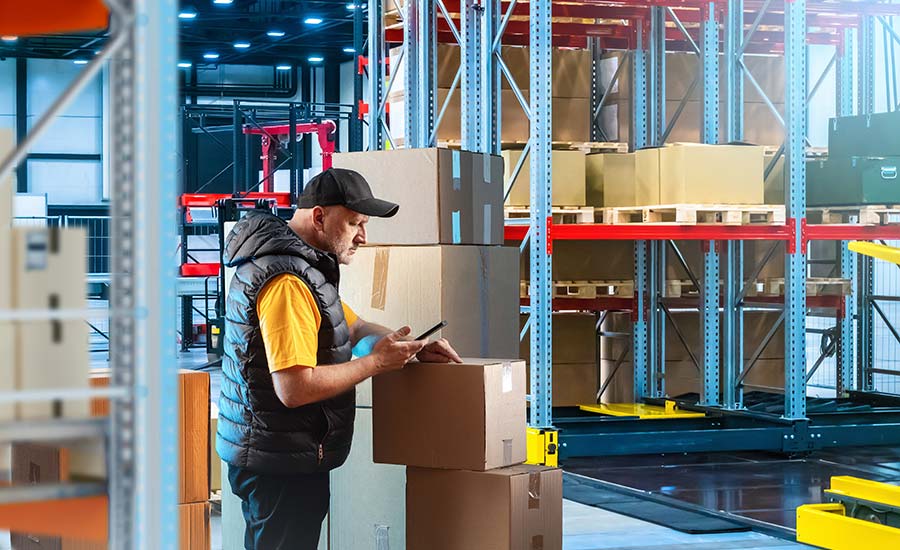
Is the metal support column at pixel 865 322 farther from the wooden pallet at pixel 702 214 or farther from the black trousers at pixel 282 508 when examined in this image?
the black trousers at pixel 282 508

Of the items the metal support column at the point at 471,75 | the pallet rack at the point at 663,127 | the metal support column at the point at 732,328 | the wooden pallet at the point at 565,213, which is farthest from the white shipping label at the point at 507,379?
the metal support column at the point at 732,328

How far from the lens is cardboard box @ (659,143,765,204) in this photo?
1021 centimetres

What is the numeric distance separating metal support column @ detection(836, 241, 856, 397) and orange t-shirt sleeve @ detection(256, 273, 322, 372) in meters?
9.77

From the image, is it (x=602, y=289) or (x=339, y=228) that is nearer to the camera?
(x=339, y=228)

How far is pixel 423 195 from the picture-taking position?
227 inches

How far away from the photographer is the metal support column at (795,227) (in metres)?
10.5

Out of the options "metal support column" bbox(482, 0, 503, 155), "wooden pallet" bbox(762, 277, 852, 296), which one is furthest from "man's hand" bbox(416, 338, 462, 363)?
"wooden pallet" bbox(762, 277, 852, 296)

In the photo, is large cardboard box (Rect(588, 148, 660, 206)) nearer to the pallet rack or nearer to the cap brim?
the pallet rack

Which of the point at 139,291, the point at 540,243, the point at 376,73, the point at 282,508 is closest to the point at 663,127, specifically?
the point at 376,73

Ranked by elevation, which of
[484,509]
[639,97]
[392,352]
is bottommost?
[484,509]

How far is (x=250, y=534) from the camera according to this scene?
421cm

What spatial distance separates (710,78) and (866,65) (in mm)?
2428

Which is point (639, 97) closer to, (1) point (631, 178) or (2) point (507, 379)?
(1) point (631, 178)

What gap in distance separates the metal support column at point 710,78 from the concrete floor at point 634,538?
175 inches
